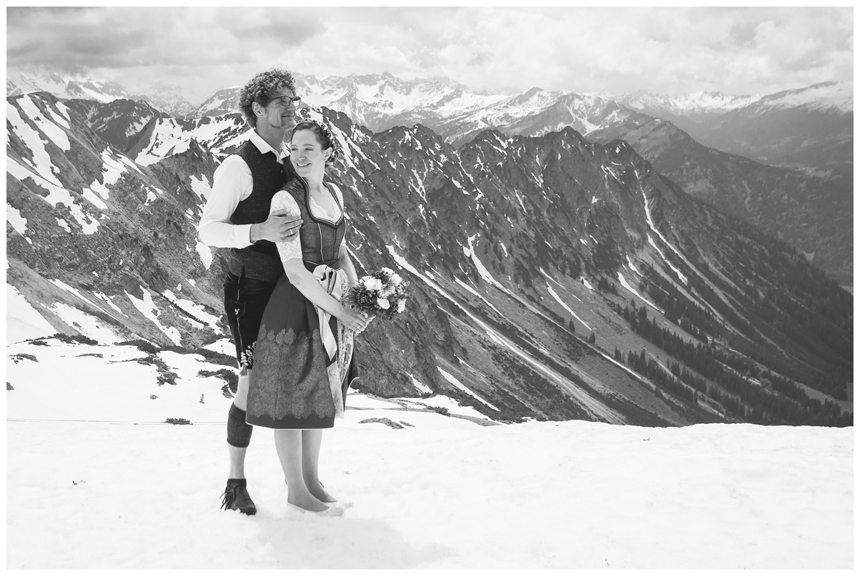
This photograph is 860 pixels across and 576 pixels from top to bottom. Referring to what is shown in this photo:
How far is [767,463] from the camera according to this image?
30.0 ft

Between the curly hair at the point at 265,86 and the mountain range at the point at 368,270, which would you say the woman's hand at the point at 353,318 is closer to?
the curly hair at the point at 265,86

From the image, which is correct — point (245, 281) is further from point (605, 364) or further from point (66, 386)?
point (605, 364)

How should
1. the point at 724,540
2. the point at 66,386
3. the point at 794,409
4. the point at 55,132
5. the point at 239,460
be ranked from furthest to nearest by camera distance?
the point at 794,409, the point at 55,132, the point at 66,386, the point at 239,460, the point at 724,540

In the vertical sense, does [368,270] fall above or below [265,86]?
below

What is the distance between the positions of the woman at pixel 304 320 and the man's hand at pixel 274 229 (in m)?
0.18

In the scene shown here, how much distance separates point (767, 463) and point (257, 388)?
733 cm

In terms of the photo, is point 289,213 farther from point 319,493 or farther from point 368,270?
Answer: point 368,270

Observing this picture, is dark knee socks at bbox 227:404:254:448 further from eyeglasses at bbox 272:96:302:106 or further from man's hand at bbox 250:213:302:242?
eyeglasses at bbox 272:96:302:106

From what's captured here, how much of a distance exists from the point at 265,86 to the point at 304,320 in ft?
8.60

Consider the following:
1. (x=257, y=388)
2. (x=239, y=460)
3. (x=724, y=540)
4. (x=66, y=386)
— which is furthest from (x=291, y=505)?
(x=66, y=386)

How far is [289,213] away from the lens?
655cm

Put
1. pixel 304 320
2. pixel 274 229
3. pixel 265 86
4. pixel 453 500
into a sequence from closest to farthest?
pixel 274 229 → pixel 304 320 → pixel 265 86 → pixel 453 500

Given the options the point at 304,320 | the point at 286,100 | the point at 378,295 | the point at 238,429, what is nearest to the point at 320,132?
the point at 286,100

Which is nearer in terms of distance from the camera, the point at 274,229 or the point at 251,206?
the point at 274,229
